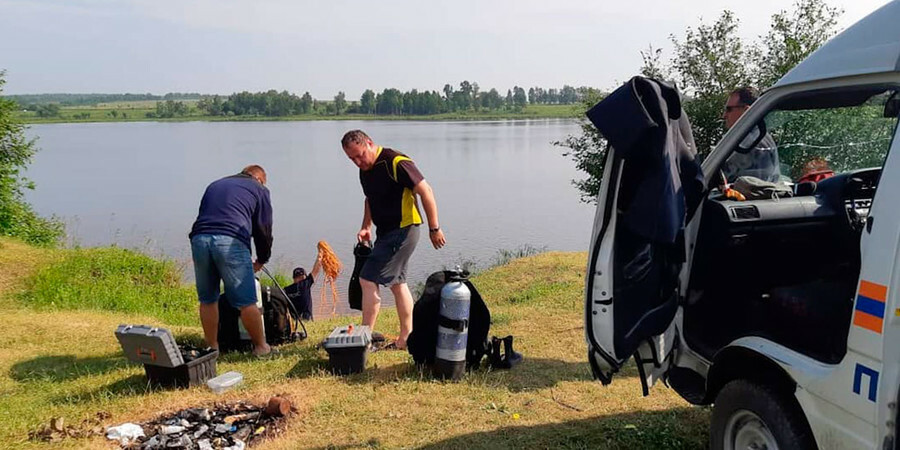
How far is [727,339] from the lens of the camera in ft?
11.4

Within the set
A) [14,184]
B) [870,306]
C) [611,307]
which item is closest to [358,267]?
[611,307]

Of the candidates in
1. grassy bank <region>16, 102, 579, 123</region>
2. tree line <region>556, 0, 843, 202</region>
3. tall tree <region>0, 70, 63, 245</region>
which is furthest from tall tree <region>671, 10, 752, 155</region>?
grassy bank <region>16, 102, 579, 123</region>

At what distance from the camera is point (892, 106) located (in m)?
3.01

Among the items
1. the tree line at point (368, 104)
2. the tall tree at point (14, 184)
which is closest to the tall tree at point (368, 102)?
the tree line at point (368, 104)

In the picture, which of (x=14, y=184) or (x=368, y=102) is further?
(x=368, y=102)

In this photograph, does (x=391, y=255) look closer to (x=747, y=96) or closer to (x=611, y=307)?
(x=611, y=307)

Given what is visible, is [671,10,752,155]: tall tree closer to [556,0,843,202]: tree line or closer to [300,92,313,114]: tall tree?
[556,0,843,202]: tree line

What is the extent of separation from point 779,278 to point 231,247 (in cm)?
408

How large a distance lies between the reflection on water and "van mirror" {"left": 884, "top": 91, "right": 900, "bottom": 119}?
31.0ft

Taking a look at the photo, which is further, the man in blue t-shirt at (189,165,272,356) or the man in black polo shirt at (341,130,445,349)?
the man in black polo shirt at (341,130,445,349)

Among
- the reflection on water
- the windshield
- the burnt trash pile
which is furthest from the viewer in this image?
the reflection on water

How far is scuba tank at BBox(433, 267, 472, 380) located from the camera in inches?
195

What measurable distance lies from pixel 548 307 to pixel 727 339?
166 inches

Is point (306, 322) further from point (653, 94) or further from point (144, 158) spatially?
point (144, 158)
